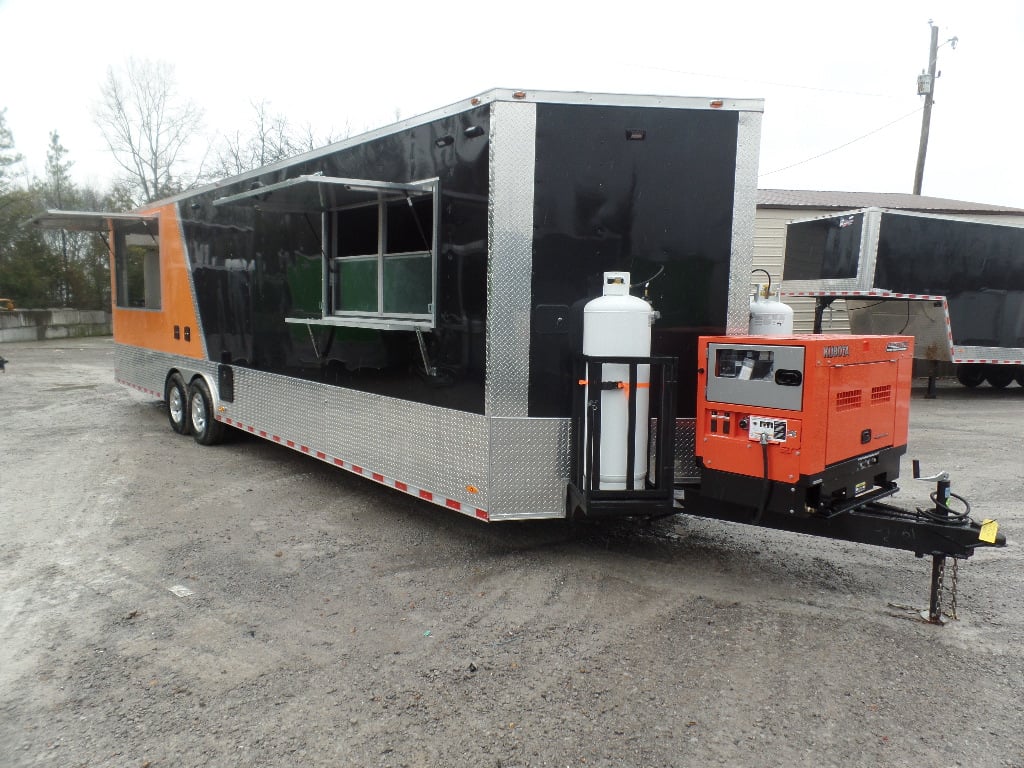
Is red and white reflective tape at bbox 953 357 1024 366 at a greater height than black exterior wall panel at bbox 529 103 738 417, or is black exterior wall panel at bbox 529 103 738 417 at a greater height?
black exterior wall panel at bbox 529 103 738 417

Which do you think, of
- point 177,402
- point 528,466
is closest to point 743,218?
point 528,466

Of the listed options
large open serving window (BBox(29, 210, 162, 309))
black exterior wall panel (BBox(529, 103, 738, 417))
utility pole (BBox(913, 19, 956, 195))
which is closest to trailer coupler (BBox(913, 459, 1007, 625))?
black exterior wall panel (BBox(529, 103, 738, 417))

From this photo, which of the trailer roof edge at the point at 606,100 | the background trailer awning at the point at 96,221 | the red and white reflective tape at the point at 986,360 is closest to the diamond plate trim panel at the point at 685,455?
the trailer roof edge at the point at 606,100

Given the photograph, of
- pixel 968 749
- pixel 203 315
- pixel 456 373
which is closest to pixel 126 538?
pixel 456 373

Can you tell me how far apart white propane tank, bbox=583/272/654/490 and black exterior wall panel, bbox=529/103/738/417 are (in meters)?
0.21

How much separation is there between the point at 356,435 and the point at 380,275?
1261 mm

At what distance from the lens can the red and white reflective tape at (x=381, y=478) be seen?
15.5 feet

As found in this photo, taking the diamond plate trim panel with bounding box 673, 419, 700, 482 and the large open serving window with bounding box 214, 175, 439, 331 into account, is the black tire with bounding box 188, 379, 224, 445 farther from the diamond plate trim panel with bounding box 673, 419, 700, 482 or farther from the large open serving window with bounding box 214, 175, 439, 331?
the diamond plate trim panel with bounding box 673, 419, 700, 482

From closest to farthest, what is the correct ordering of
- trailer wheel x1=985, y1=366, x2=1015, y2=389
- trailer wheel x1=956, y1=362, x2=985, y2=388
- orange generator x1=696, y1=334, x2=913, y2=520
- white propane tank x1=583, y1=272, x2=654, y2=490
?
orange generator x1=696, y1=334, x2=913, y2=520 → white propane tank x1=583, y1=272, x2=654, y2=490 → trailer wheel x1=985, y1=366, x2=1015, y2=389 → trailer wheel x1=956, y1=362, x2=985, y2=388

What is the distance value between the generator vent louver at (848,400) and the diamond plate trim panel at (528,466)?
5.03ft

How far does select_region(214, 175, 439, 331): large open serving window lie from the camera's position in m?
5.00

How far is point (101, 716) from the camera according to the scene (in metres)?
3.08

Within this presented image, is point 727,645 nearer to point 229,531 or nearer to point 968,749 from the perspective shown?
point 968,749

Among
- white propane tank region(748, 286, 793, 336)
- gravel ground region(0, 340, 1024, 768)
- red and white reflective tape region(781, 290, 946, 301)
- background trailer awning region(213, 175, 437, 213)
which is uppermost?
background trailer awning region(213, 175, 437, 213)
